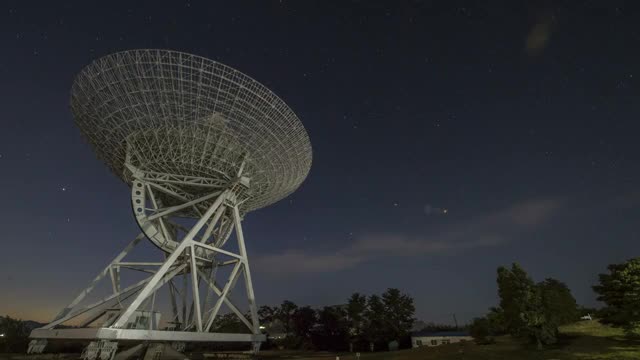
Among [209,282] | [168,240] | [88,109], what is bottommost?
[209,282]

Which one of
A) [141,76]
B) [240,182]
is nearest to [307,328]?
[240,182]

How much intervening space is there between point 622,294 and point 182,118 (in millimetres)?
39531

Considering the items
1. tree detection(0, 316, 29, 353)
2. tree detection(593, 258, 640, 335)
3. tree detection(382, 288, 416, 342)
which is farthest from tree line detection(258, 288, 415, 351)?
tree detection(0, 316, 29, 353)

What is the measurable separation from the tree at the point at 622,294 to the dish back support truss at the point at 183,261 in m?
29.8

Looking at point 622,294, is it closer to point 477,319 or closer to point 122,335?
point 477,319

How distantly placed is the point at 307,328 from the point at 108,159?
4905 centimetres

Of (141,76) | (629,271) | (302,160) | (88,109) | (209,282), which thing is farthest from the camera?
(302,160)

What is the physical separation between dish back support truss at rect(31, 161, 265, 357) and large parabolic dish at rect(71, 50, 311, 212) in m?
1.25

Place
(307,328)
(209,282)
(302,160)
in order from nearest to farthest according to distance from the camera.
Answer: (209,282) → (302,160) → (307,328)

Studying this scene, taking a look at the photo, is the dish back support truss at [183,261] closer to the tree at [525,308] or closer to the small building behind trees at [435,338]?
the tree at [525,308]

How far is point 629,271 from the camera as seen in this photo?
29.9 meters

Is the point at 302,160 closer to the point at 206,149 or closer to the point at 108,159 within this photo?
the point at 206,149

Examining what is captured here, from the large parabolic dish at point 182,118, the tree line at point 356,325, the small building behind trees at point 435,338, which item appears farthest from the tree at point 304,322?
the large parabolic dish at point 182,118

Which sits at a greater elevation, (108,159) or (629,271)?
(108,159)
